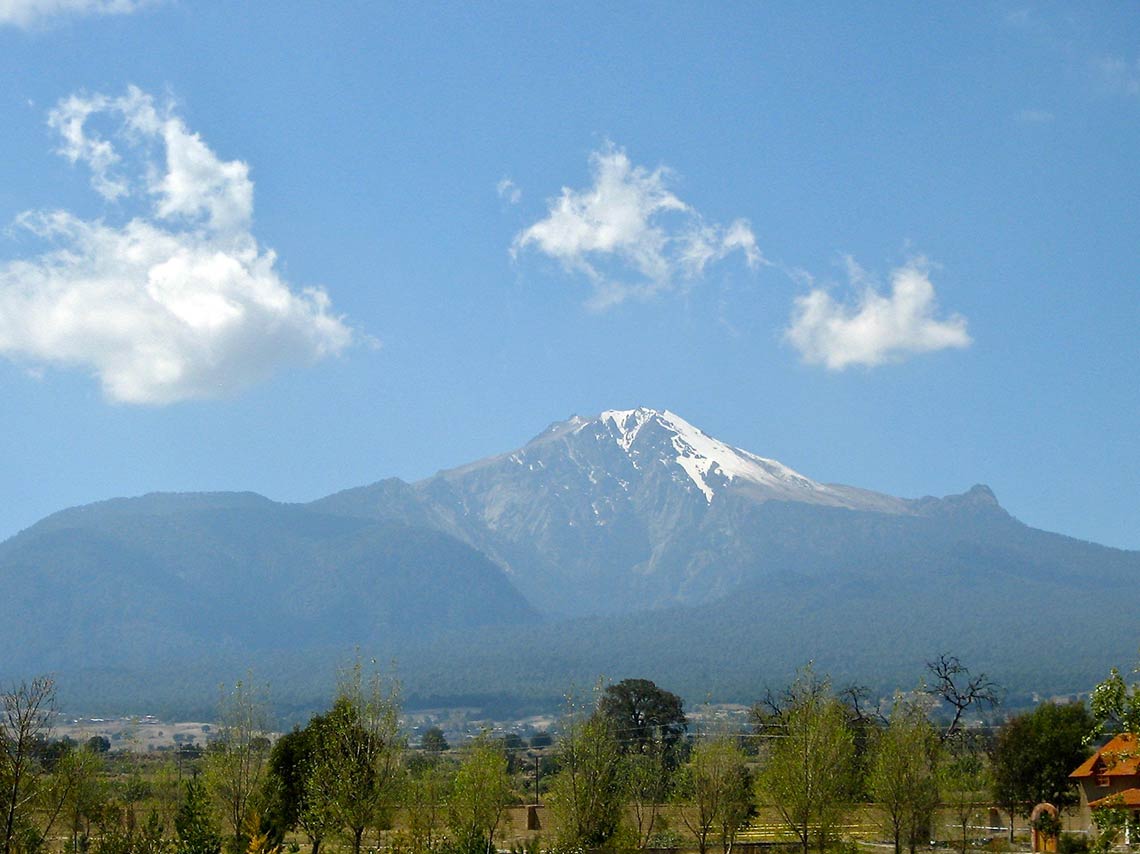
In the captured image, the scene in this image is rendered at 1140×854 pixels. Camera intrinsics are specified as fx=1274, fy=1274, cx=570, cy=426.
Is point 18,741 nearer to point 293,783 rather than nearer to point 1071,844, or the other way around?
point 293,783

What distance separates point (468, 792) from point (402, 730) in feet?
24.5

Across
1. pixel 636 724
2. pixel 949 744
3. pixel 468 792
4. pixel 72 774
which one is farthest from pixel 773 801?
pixel 636 724

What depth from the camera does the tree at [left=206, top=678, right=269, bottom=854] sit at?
44156 millimetres

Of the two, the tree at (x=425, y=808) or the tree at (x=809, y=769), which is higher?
the tree at (x=809, y=769)

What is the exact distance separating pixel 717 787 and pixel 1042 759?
71.3ft

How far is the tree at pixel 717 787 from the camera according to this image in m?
Answer: 47.2

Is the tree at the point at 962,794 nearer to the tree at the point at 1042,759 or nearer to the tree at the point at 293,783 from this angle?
the tree at the point at 1042,759

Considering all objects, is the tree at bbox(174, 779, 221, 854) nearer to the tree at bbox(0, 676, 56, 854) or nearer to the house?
the tree at bbox(0, 676, 56, 854)

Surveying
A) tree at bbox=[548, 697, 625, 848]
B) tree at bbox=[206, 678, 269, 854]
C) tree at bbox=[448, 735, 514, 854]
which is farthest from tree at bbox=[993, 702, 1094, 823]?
tree at bbox=[206, 678, 269, 854]

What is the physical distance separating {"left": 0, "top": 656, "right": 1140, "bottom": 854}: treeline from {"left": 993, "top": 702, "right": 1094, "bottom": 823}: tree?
2.7 inches

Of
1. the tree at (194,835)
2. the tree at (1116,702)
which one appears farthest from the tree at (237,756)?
the tree at (1116,702)

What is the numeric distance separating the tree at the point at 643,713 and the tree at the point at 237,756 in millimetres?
42346

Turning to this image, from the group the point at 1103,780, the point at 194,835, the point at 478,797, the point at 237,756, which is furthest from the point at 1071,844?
the point at 194,835

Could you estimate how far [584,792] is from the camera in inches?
1647
